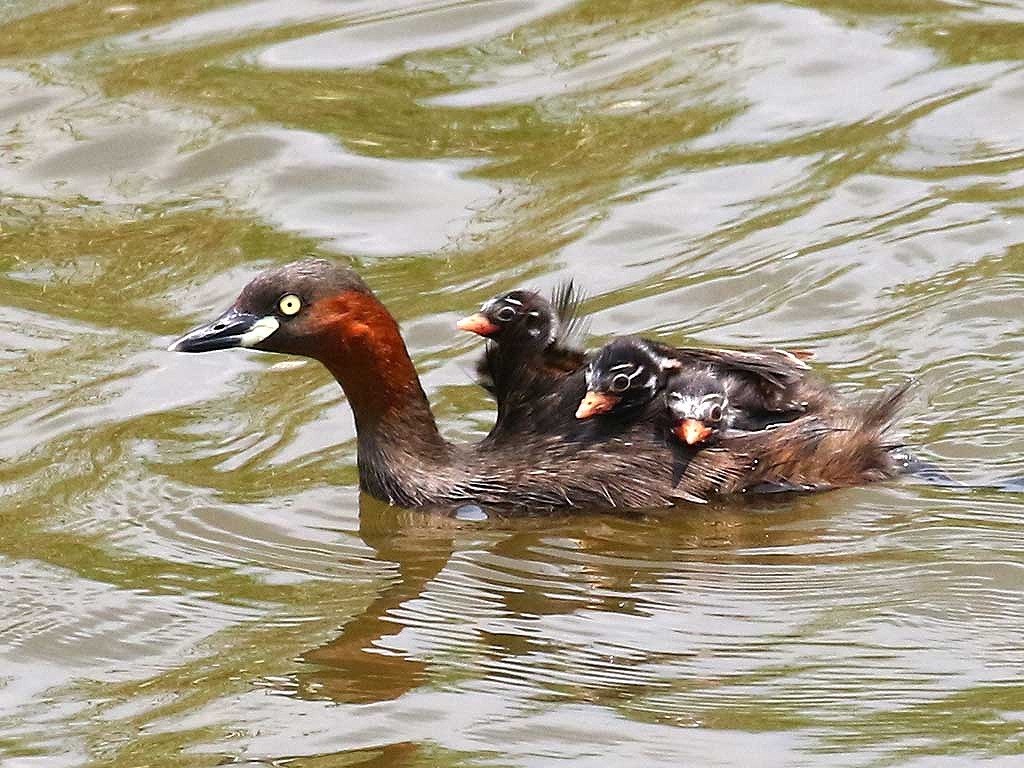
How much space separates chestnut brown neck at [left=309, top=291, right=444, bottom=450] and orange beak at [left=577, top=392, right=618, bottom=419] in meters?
0.68

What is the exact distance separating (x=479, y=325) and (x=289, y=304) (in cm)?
66

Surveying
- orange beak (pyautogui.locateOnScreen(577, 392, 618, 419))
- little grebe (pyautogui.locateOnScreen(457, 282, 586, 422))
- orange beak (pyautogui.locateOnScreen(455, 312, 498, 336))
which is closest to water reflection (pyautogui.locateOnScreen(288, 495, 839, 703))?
orange beak (pyautogui.locateOnScreen(577, 392, 618, 419))

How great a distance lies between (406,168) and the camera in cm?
1046

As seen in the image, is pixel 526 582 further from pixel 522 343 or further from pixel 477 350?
pixel 477 350

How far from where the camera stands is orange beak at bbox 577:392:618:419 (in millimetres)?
7305


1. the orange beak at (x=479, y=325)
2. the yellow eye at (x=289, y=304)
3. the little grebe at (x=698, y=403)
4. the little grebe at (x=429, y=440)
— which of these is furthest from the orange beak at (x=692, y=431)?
the yellow eye at (x=289, y=304)

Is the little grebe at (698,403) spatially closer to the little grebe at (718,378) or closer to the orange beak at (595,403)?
the little grebe at (718,378)

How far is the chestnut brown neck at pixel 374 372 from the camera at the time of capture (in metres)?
7.59

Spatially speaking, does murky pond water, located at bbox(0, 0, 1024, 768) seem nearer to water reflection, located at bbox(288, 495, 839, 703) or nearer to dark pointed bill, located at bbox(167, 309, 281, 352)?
water reflection, located at bbox(288, 495, 839, 703)

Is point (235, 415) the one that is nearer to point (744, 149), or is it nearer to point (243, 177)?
point (243, 177)

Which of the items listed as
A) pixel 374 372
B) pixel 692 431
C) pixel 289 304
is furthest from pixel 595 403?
pixel 289 304

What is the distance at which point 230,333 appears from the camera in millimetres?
7465

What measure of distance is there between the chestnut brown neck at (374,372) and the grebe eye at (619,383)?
2.59 feet

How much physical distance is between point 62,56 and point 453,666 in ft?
21.0
